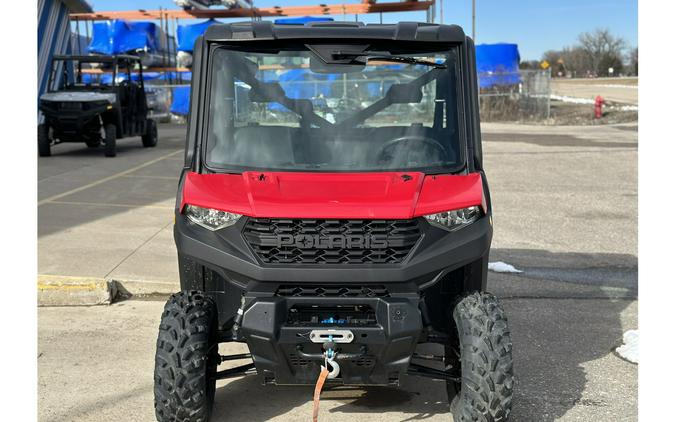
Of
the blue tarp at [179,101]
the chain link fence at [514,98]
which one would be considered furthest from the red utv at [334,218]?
the chain link fence at [514,98]

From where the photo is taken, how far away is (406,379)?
5.31 meters

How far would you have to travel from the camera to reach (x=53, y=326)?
250 inches

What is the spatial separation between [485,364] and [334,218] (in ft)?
3.22

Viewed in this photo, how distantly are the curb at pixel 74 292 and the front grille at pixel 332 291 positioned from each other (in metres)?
3.34

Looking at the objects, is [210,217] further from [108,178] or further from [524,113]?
[524,113]

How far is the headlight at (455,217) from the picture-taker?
420cm

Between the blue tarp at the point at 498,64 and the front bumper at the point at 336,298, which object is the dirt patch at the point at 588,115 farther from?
the front bumper at the point at 336,298

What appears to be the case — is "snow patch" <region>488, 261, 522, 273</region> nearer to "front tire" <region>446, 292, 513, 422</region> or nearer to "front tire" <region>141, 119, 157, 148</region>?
"front tire" <region>446, 292, 513, 422</region>

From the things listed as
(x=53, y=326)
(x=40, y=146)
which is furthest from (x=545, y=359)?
(x=40, y=146)

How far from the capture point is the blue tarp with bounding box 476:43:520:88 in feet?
117

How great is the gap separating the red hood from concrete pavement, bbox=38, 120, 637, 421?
1.23 m

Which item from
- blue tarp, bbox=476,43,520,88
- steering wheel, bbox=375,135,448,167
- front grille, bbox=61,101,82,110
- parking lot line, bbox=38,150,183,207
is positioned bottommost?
parking lot line, bbox=38,150,183,207

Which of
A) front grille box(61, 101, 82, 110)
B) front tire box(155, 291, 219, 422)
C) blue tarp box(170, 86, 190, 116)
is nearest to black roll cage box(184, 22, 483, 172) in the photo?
front tire box(155, 291, 219, 422)

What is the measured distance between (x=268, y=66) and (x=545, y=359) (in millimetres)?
2633
